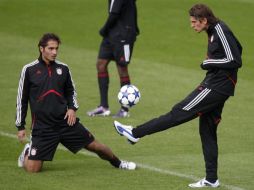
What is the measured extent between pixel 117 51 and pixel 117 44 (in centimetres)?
13

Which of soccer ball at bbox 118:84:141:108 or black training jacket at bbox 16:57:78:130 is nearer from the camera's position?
black training jacket at bbox 16:57:78:130

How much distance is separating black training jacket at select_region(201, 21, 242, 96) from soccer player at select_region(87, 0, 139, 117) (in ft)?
17.4

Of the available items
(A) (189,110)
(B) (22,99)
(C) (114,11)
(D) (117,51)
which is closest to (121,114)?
(D) (117,51)

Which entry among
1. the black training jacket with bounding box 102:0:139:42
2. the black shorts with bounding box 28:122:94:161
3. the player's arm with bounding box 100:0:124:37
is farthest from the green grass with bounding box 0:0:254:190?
the player's arm with bounding box 100:0:124:37

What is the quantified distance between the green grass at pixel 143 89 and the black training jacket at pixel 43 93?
2.39 feet

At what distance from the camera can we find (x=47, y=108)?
10984 mm

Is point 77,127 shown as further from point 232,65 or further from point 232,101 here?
point 232,101

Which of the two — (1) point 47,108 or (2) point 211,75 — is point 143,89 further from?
(2) point 211,75

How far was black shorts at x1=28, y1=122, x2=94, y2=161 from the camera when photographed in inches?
433

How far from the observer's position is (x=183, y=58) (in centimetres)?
2164

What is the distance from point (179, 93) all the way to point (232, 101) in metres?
1.17

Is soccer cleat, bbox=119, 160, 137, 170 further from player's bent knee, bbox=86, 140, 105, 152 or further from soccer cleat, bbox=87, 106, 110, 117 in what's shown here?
soccer cleat, bbox=87, 106, 110, 117

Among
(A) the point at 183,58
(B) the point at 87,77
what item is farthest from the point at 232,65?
(A) the point at 183,58

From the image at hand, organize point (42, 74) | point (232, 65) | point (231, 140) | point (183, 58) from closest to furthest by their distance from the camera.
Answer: point (232, 65) < point (42, 74) < point (231, 140) < point (183, 58)
